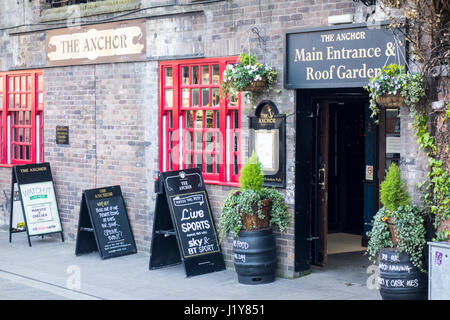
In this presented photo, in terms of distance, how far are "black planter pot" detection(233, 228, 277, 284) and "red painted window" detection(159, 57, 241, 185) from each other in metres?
1.27

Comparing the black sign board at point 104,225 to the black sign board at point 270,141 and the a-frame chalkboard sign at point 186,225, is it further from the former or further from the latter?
the black sign board at point 270,141

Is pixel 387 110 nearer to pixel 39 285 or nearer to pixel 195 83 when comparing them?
pixel 195 83

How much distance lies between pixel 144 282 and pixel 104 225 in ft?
6.67

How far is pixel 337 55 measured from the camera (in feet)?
29.8

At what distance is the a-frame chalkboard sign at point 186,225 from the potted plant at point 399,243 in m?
2.78

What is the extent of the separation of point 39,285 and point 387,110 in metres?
5.41

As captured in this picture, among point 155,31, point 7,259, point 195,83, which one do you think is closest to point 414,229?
point 195,83

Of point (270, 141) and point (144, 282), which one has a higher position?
point (270, 141)

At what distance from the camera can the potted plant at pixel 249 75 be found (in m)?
9.58

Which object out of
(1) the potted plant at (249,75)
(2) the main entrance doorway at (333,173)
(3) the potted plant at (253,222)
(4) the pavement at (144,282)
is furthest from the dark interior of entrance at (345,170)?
(3) the potted plant at (253,222)

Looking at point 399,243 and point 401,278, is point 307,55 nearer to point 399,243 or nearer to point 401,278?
point 399,243

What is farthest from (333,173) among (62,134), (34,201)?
(34,201)

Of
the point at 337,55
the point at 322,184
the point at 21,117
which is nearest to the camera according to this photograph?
the point at 337,55

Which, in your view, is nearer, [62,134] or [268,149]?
[268,149]
